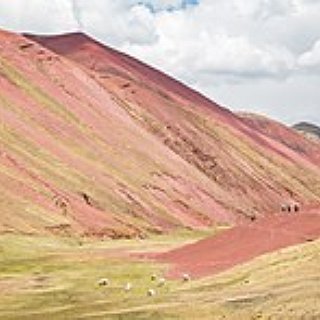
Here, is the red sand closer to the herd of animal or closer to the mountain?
the herd of animal

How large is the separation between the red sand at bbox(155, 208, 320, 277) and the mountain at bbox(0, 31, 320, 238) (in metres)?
30.5

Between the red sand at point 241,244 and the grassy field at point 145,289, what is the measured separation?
2868mm

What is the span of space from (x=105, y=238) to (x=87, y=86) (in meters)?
72.9

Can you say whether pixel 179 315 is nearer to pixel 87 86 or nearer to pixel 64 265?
pixel 64 265

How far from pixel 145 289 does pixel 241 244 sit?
17.4 meters

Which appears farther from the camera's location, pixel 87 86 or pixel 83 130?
pixel 87 86

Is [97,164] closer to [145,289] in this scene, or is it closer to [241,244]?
[241,244]

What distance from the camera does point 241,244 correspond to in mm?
73688

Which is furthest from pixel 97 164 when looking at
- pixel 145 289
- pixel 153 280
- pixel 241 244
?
pixel 145 289

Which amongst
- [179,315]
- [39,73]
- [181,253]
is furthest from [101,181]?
[179,315]

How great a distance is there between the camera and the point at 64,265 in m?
76.2

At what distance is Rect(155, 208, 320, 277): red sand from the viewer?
6781 cm

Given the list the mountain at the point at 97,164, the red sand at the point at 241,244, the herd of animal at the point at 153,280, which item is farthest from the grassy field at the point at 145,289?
the mountain at the point at 97,164

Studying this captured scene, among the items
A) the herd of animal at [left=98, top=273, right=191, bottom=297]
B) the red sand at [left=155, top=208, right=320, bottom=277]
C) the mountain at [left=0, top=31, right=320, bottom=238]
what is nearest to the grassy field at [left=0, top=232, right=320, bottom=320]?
the herd of animal at [left=98, top=273, right=191, bottom=297]
